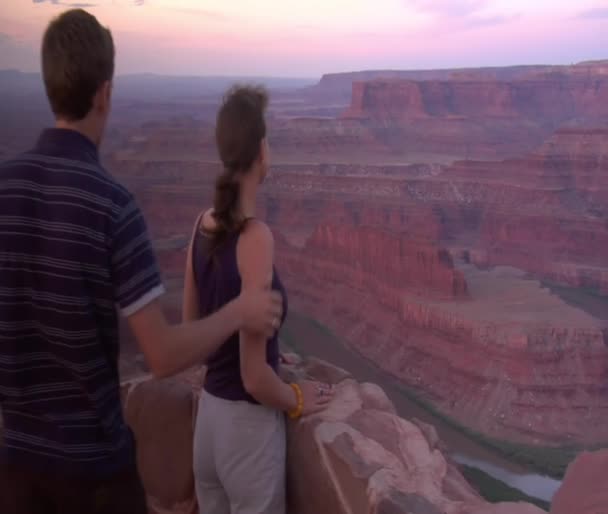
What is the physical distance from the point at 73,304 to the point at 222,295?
578 millimetres

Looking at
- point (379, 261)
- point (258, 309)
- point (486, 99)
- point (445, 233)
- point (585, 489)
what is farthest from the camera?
point (486, 99)

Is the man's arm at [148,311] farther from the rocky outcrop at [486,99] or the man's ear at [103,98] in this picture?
the rocky outcrop at [486,99]

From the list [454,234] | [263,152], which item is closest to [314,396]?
[263,152]

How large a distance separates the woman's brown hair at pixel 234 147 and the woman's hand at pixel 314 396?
2.20ft

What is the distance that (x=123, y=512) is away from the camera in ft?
5.41

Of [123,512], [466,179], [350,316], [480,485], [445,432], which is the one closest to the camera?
[123,512]

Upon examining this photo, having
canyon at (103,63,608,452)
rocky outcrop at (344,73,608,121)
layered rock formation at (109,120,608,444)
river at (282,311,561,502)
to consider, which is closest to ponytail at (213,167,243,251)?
river at (282,311,561,502)

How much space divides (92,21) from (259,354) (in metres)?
0.91

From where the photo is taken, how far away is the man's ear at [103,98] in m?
1.52

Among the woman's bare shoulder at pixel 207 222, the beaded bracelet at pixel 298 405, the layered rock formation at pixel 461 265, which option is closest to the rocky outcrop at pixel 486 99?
the layered rock formation at pixel 461 265

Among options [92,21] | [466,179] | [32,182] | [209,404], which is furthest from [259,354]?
[466,179]

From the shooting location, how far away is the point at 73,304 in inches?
59.0

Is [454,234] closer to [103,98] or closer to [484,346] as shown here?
[484,346]

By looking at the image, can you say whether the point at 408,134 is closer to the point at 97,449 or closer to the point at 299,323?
the point at 299,323
